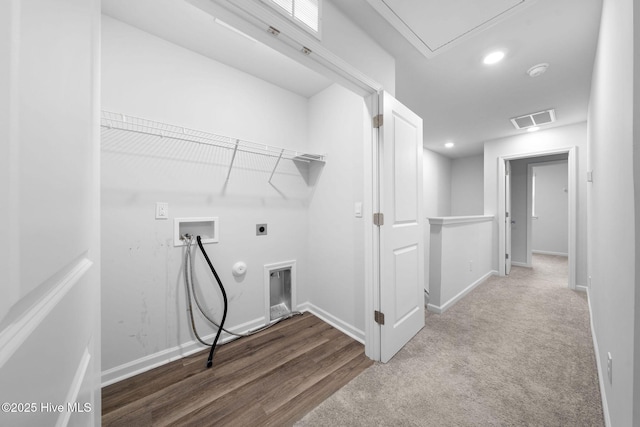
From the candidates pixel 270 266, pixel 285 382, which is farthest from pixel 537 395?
pixel 270 266

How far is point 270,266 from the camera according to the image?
2.32 meters

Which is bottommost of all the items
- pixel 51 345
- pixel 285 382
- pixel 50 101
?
pixel 285 382

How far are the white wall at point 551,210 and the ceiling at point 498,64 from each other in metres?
3.45

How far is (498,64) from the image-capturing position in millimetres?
2062

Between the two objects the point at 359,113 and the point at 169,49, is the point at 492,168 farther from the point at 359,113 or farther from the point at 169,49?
the point at 169,49

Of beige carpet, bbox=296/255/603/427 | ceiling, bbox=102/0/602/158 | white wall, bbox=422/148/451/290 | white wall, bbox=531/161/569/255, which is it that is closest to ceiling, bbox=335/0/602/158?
ceiling, bbox=102/0/602/158

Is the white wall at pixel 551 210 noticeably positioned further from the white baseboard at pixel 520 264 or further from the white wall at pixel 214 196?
the white wall at pixel 214 196

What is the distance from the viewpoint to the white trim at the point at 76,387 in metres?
0.39

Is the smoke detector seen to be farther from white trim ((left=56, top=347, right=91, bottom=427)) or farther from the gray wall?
white trim ((left=56, top=347, right=91, bottom=427))

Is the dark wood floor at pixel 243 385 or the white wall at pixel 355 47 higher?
the white wall at pixel 355 47

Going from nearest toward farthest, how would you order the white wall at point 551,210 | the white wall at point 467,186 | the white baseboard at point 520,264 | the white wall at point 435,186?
the white baseboard at point 520,264, the white wall at point 435,186, the white wall at point 467,186, the white wall at point 551,210

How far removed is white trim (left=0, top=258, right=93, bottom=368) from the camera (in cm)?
23

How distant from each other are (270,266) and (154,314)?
3.20 ft

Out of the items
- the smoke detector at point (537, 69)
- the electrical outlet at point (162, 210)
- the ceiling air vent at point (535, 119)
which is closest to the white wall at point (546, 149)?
the ceiling air vent at point (535, 119)
